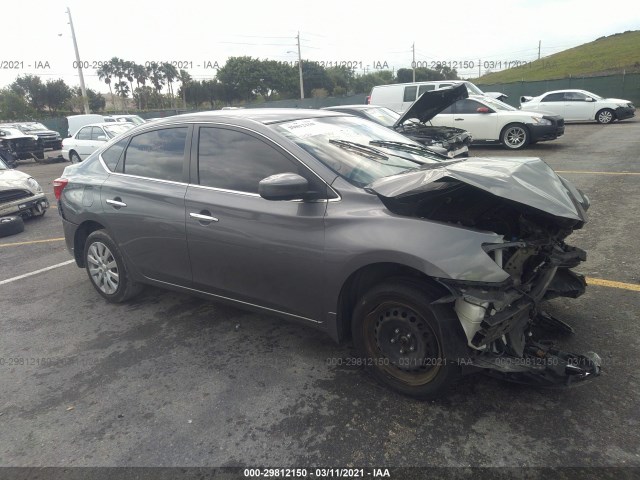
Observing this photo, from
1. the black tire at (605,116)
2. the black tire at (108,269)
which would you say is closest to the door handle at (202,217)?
the black tire at (108,269)

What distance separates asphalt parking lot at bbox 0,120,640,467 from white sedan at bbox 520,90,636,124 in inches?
709

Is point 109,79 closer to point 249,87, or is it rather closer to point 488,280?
point 249,87

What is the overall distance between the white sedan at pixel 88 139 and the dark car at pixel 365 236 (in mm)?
13261

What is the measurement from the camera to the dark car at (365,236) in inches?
99.7

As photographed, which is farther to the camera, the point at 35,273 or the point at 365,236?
the point at 35,273

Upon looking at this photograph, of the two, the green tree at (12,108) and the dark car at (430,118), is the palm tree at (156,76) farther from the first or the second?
the dark car at (430,118)

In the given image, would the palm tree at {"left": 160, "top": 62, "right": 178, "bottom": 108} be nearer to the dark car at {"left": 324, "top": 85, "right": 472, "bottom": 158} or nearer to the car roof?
the dark car at {"left": 324, "top": 85, "right": 472, "bottom": 158}

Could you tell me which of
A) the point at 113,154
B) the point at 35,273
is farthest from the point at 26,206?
the point at 113,154

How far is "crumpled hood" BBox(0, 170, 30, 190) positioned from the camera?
7898 millimetres

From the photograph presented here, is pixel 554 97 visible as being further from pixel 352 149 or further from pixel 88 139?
pixel 352 149

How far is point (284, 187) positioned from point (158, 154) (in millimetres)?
1656

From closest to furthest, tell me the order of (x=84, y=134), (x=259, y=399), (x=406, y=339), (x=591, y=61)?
(x=406, y=339) → (x=259, y=399) → (x=84, y=134) → (x=591, y=61)

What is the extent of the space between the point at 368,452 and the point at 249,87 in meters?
70.1

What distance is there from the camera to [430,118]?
916 centimetres
